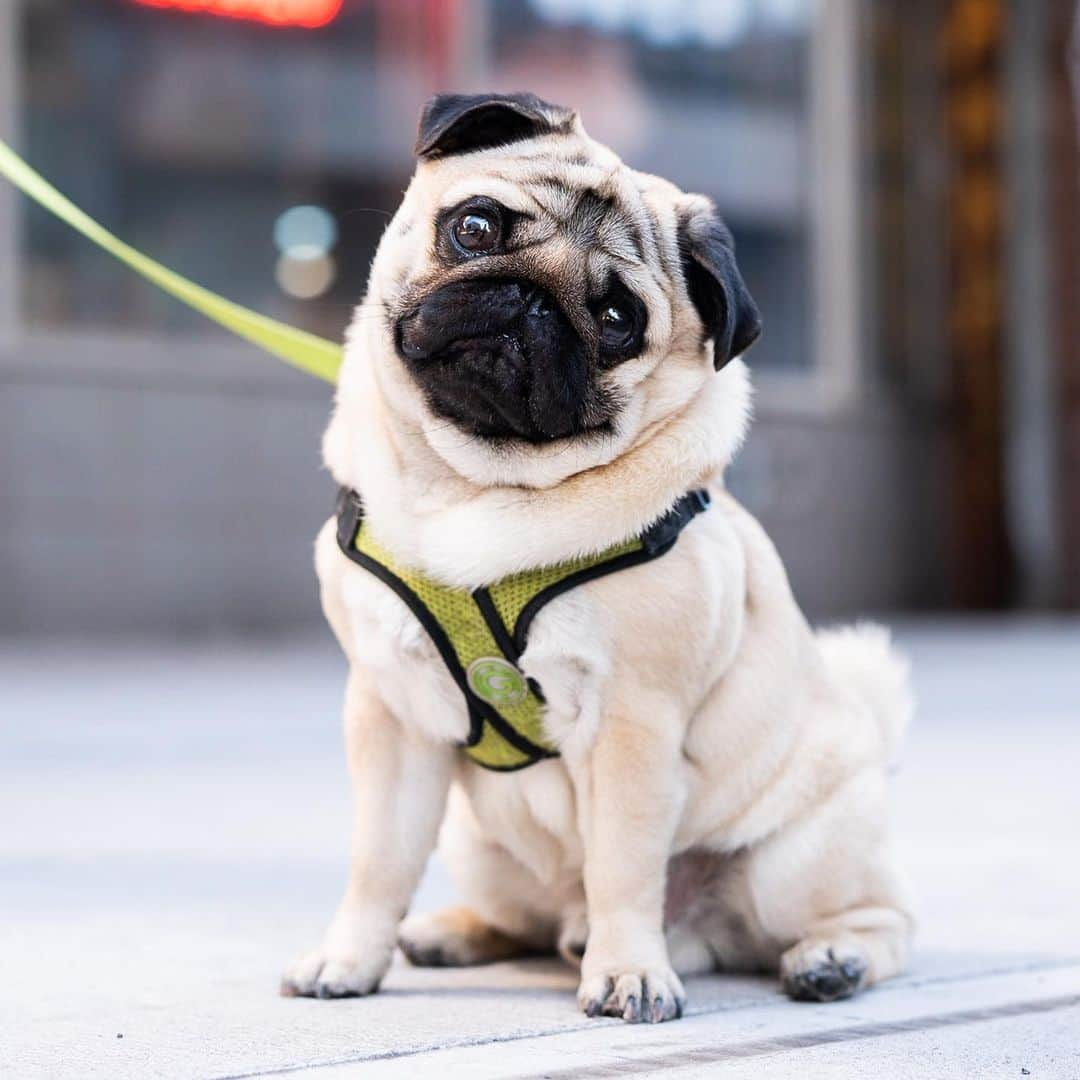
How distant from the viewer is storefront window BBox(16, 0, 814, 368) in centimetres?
923

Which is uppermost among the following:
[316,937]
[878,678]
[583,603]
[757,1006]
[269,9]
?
[269,9]

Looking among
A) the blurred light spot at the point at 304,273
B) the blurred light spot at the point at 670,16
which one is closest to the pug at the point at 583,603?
the blurred light spot at the point at 304,273

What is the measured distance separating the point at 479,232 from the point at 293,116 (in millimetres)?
7933

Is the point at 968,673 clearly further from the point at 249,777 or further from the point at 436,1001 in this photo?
the point at 436,1001

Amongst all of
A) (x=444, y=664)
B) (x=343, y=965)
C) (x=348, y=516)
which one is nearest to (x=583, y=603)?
(x=444, y=664)

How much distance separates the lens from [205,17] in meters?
9.55

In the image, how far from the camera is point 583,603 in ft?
7.41

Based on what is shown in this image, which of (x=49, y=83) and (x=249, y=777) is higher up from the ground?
(x=49, y=83)

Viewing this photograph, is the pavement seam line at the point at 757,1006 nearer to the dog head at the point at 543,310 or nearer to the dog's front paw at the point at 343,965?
the dog's front paw at the point at 343,965

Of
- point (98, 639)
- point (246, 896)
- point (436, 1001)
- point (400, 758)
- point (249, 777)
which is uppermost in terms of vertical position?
point (400, 758)

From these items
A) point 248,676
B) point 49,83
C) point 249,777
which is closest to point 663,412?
point 249,777

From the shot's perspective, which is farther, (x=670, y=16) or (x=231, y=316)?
(x=670, y=16)

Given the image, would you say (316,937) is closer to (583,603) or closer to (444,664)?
(444,664)

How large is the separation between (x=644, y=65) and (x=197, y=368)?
12.5 feet
